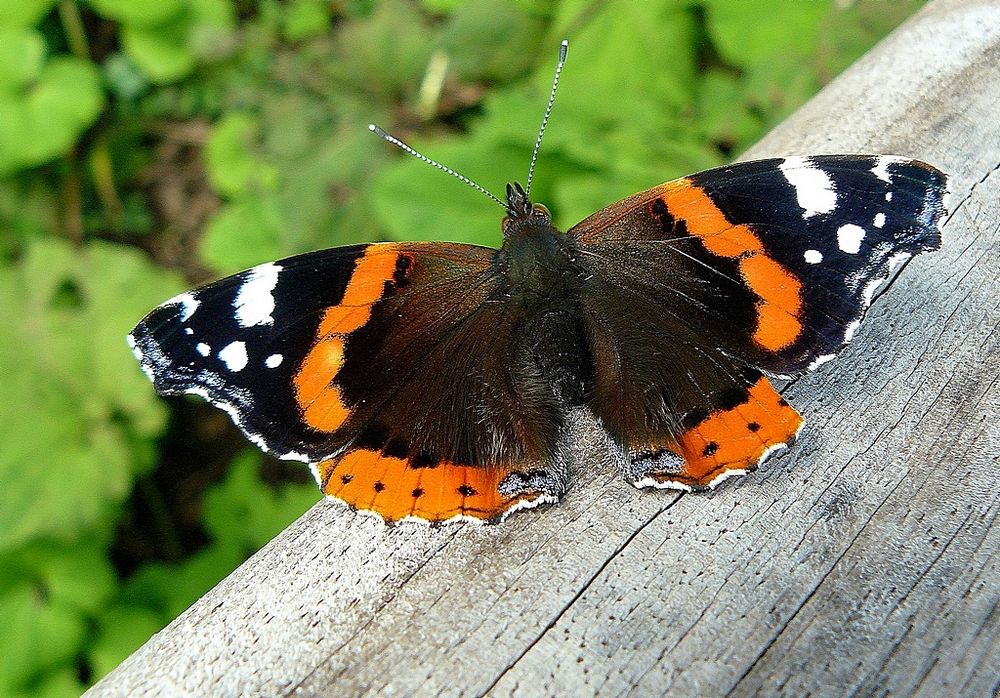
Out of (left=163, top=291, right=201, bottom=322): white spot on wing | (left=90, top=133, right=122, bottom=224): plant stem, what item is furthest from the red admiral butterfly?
(left=90, top=133, right=122, bottom=224): plant stem

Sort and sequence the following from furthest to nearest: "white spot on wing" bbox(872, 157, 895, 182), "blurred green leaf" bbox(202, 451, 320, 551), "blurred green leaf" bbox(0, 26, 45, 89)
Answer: "blurred green leaf" bbox(0, 26, 45, 89)
"blurred green leaf" bbox(202, 451, 320, 551)
"white spot on wing" bbox(872, 157, 895, 182)

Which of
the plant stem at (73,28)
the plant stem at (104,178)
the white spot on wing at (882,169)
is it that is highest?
the white spot on wing at (882,169)

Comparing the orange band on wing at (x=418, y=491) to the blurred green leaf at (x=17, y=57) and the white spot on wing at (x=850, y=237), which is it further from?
the blurred green leaf at (x=17, y=57)

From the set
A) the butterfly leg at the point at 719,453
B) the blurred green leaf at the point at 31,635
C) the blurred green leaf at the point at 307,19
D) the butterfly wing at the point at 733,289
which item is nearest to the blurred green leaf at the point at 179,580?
the blurred green leaf at the point at 31,635

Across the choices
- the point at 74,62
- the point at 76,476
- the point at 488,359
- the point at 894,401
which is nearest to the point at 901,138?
the point at 894,401

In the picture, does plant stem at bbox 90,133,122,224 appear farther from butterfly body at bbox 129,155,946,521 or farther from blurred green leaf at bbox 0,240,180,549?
butterfly body at bbox 129,155,946,521

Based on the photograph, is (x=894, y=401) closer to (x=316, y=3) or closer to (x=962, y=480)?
(x=962, y=480)
